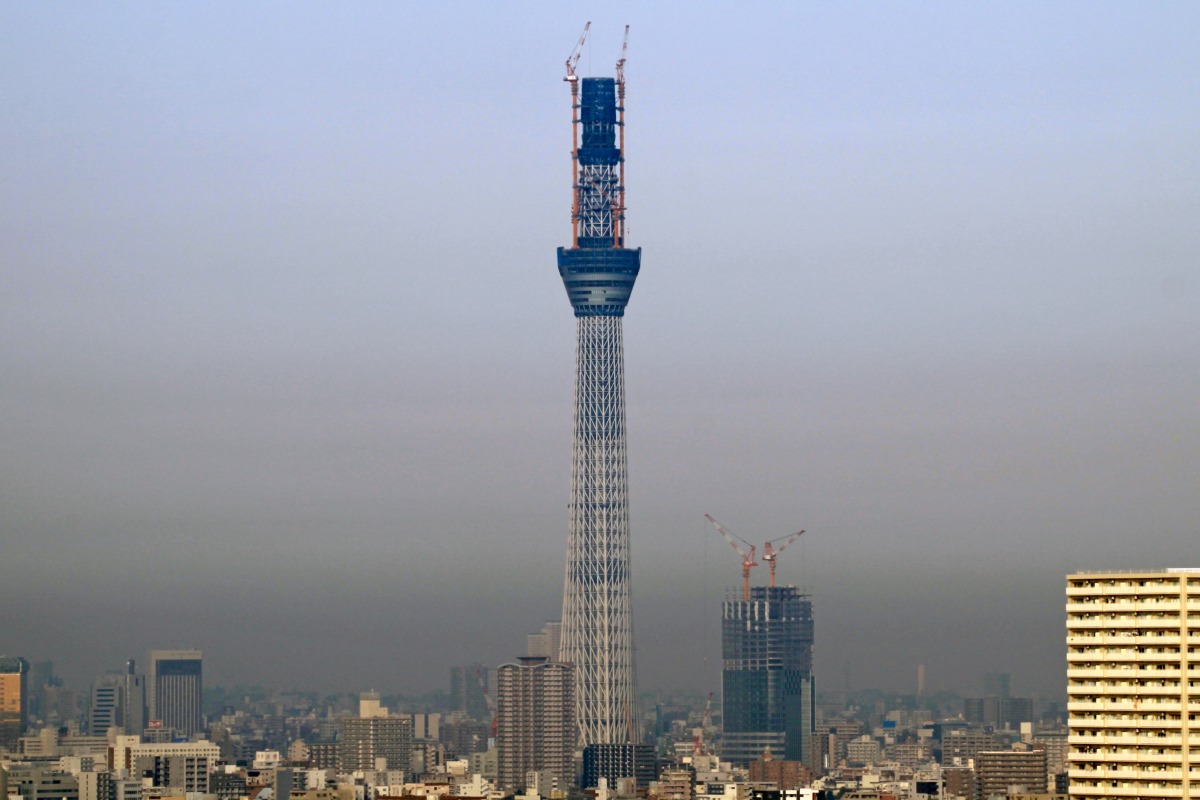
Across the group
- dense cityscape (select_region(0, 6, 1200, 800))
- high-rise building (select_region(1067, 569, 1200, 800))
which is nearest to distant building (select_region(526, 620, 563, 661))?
dense cityscape (select_region(0, 6, 1200, 800))

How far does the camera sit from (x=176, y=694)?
13162 cm

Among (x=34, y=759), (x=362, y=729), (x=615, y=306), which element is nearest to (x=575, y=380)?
(x=615, y=306)

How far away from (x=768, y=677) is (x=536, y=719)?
31.5 metres

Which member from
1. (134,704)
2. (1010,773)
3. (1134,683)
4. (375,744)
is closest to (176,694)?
(134,704)

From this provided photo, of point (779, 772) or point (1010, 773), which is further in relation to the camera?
point (779, 772)

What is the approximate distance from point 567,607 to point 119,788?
3062 cm

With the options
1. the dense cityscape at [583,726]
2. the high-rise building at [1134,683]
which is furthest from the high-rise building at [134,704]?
the high-rise building at [1134,683]

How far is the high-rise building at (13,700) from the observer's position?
10999 cm

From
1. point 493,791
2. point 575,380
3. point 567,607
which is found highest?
point 575,380

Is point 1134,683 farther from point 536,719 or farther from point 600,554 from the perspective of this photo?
point 536,719

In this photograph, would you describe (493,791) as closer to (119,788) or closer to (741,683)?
(119,788)

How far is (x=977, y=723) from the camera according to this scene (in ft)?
460

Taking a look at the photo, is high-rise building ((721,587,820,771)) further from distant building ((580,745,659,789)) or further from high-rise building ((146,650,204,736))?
high-rise building ((146,650,204,736))

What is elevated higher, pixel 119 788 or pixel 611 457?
pixel 611 457
